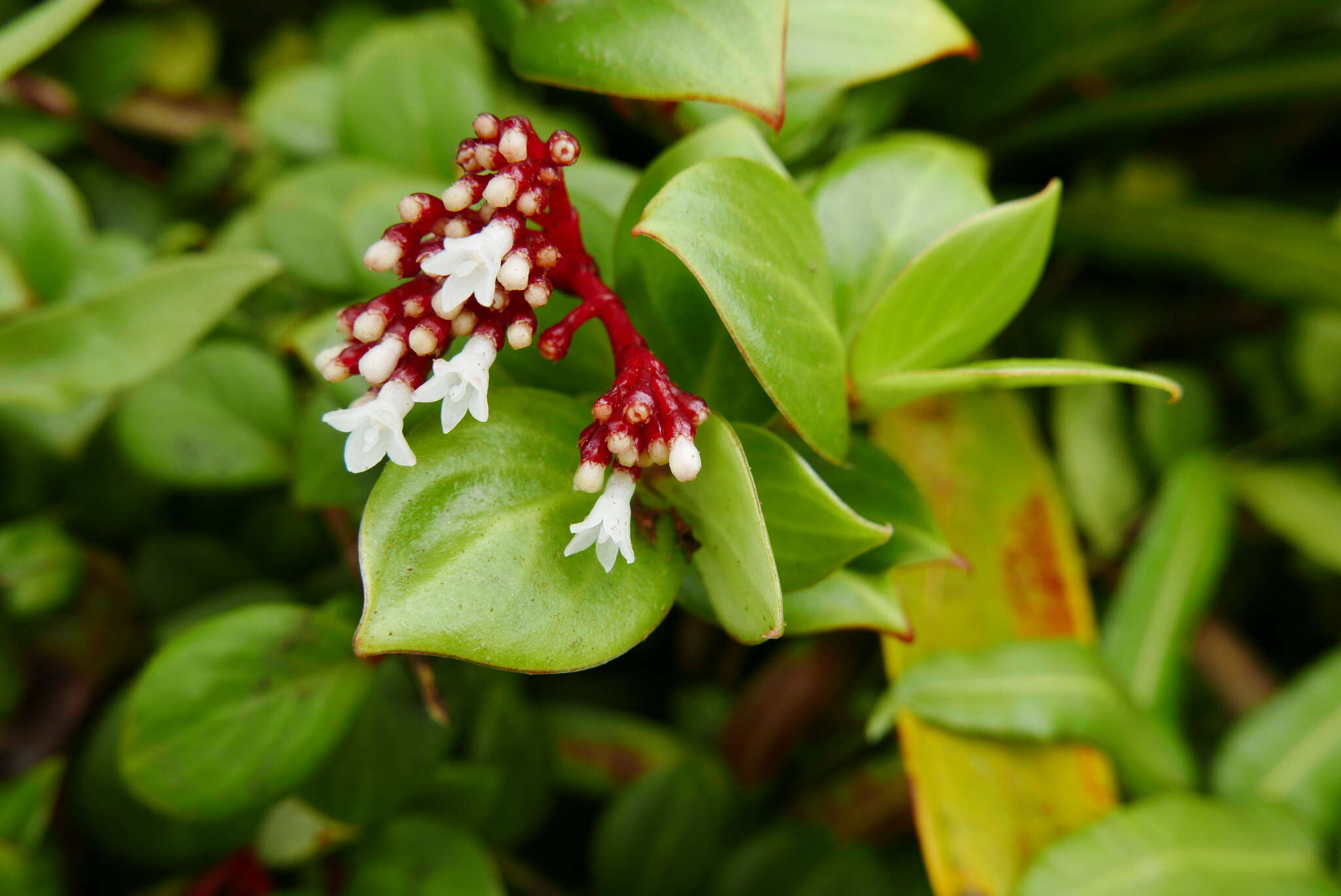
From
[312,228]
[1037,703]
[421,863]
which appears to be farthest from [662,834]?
[312,228]

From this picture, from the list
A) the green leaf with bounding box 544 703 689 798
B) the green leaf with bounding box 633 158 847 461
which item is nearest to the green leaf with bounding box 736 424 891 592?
the green leaf with bounding box 633 158 847 461

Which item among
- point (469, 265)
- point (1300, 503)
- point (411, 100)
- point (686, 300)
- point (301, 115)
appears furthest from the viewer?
point (1300, 503)

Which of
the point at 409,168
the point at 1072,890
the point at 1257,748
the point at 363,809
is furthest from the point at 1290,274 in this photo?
the point at 363,809

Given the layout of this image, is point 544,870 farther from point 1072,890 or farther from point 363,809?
point 1072,890

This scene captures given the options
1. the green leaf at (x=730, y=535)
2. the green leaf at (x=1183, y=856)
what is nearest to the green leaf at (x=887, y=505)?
the green leaf at (x=730, y=535)

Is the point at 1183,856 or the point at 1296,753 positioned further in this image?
the point at 1296,753

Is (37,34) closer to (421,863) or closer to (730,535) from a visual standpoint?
(730,535)

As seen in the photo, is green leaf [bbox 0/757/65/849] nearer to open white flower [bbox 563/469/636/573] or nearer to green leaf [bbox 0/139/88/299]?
green leaf [bbox 0/139/88/299]
